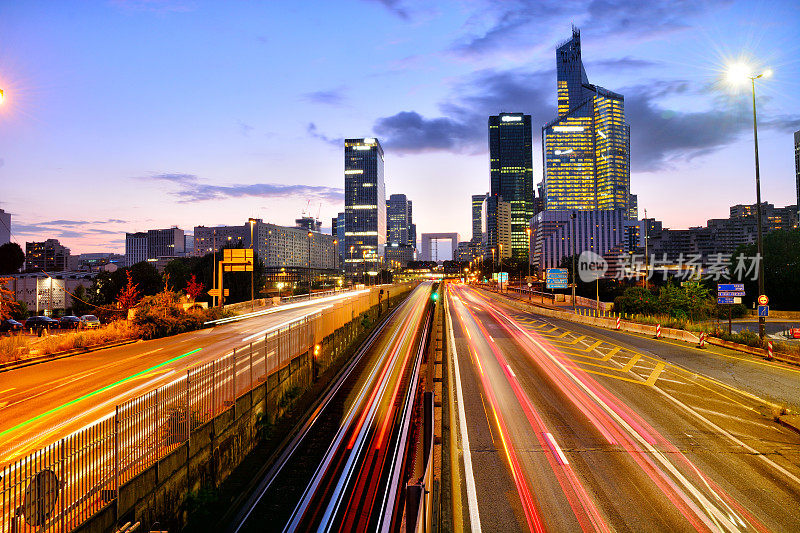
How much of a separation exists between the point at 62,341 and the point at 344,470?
2268 cm

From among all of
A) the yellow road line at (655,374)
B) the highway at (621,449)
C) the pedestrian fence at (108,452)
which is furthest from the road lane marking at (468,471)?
the yellow road line at (655,374)

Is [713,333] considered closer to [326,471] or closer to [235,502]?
[326,471]

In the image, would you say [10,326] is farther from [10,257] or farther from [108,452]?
[108,452]

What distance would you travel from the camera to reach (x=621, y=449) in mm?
12367

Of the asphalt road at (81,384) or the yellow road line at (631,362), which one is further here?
the yellow road line at (631,362)

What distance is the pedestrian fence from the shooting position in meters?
6.89

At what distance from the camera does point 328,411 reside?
59.0 ft

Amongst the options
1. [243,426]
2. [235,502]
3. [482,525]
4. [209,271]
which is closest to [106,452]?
[235,502]

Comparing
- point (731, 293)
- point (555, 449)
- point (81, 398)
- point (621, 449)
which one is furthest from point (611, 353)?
point (81, 398)

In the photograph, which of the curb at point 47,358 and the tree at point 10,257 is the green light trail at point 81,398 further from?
the tree at point 10,257

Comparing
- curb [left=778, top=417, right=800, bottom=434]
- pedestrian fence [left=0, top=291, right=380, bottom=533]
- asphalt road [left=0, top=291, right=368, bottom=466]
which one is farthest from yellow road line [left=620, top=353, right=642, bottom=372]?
asphalt road [left=0, top=291, right=368, bottom=466]

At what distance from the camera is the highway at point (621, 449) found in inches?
360

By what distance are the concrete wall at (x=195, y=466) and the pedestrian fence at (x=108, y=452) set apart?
7.7 inches

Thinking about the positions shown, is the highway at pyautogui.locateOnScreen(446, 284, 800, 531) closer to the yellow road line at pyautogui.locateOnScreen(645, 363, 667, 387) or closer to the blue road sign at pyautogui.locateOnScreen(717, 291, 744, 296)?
the yellow road line at pyautogui.locateOnScreen(645, 363, 667, 387)
